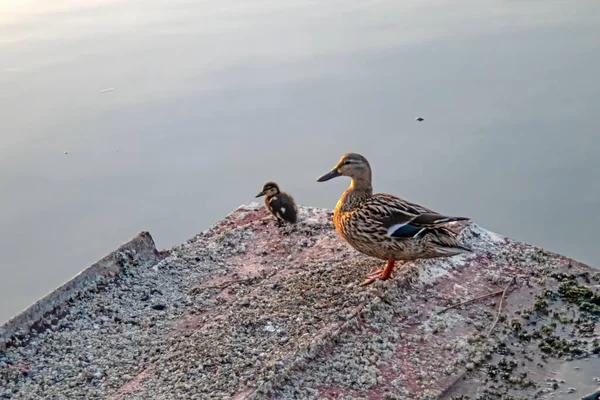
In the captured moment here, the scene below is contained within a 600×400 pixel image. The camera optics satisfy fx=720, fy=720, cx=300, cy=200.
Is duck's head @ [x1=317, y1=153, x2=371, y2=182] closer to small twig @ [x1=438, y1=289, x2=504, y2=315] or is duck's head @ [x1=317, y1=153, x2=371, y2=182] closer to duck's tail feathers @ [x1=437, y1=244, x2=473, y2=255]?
duck's tail feathers @ [x1=437, y1=244, x2=473, y2=255]

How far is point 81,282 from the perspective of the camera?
409 cm

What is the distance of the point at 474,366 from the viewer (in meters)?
3.24

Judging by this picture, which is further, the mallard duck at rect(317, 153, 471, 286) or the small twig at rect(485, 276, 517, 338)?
the mallard duck at rect(317, 153, 471, 286)

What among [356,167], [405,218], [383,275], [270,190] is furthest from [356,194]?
[270,190]

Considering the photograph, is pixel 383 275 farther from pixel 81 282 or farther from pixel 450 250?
pixel 81 282

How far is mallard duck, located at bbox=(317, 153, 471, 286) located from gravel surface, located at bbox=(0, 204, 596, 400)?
0.46 ft

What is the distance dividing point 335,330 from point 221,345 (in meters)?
0.56

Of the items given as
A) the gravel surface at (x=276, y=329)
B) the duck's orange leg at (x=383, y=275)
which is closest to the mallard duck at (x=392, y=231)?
the duck's orange leg at (x=383, y=275)

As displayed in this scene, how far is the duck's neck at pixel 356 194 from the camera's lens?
4145 millimetres

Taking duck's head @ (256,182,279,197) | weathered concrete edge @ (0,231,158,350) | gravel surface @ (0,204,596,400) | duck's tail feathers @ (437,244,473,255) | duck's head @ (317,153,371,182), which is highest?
duck's head @ (317,153,371,182)

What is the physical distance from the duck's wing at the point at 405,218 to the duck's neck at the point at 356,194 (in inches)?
6.1

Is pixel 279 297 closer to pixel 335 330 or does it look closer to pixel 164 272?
pixel 335 330

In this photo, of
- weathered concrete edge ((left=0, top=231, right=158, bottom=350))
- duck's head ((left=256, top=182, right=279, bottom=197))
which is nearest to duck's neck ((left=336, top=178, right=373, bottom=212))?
duck's head ((left=256, top=182, right=279, bottom=197))

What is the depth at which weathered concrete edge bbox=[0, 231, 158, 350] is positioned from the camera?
3.73m
